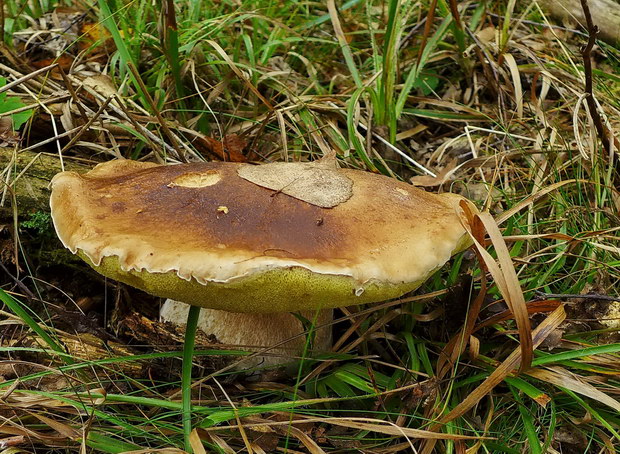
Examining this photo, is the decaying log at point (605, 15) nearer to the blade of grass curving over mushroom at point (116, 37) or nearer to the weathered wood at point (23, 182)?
the blade of grass curving over mushroom at point (116, 37)

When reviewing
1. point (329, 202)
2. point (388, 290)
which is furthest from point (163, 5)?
point (388, 290)

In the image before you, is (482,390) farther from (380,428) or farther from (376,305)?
(376,305)

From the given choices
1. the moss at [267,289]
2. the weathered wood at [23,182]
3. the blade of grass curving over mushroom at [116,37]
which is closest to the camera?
the moss at [267,289]

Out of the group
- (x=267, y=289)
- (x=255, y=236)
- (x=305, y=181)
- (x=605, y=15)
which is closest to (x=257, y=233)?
(x=255, y=236)

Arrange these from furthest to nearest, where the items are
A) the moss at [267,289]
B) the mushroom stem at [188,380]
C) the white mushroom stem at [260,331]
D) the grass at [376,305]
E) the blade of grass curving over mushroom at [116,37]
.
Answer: the blade of grass curving over mushroom at [116,37], the white mushroom stem at [260,331], the grass at [376,305], the mushroom stem at [188,380], the moss at [267,289]

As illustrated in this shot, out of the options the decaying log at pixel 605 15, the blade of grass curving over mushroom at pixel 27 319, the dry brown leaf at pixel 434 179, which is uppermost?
the decaying log at pixel 605 15

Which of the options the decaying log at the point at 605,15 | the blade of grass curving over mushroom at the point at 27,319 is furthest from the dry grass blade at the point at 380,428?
the decaying log at the point at 605,15

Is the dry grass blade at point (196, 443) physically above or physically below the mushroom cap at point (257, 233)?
below

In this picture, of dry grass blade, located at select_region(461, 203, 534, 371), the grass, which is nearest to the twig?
the grass
